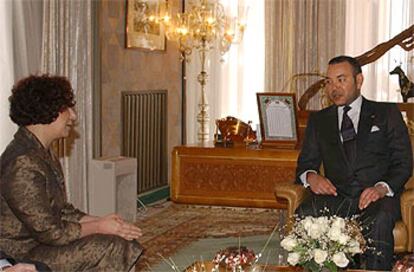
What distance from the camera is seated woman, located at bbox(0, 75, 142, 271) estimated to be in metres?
3.33

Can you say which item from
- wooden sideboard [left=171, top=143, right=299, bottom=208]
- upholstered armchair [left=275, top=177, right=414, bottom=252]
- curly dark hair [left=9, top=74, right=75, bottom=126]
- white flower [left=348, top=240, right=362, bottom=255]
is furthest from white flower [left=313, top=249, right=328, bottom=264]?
wooden sideboard [left=171, top=143, right=299, bottom=208]

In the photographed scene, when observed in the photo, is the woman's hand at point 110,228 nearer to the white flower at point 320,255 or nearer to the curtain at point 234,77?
the white flower at point 320,255

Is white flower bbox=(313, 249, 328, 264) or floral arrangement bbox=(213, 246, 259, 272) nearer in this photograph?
white flower bbox=(313, 249, 328, 264)

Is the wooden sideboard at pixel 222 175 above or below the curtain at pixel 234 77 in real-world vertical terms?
below

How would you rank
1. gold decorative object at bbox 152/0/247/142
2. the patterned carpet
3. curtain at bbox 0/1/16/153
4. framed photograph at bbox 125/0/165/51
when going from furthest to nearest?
gold decorative object at bbox 152/0/247/142 < framed photograph at bbox 125/0/165/51 < the patterned carpet < curtain at bbox 0/1/16/153

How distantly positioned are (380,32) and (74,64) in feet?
13.9

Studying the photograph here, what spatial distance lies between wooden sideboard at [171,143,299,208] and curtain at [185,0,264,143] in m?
3.20

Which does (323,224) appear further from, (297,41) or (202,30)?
(297,41)

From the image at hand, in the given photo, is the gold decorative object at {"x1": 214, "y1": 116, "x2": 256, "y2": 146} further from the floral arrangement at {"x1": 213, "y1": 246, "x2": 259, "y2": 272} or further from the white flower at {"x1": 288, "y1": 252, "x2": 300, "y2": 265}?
the white flower at {"x1": 288, "y1": 252, "x2": 300, "y2": 265}

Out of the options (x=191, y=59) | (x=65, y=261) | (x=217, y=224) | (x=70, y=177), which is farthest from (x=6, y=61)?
(x=191, y=59)

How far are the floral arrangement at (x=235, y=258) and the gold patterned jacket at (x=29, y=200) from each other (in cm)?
62

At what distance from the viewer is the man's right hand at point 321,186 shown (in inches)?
182

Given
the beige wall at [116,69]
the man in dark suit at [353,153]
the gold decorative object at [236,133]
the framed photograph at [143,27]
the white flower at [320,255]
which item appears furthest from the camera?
the framed photograph at [143,27]

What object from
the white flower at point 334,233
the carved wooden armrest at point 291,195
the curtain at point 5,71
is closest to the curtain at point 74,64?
the curtain at point 5,71
